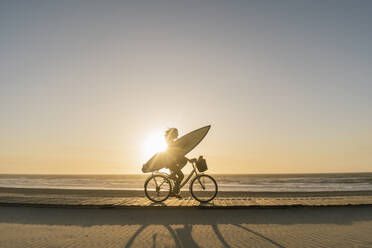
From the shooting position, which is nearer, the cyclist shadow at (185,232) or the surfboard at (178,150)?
the cyclist shadow at (185,232)

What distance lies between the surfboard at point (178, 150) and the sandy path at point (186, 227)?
1.78 metres

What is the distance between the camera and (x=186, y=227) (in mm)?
6934

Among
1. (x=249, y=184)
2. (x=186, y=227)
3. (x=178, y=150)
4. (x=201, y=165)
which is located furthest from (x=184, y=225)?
(x=249, y=184)

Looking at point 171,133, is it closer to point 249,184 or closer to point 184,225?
point 184,225

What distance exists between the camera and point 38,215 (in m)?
8.48

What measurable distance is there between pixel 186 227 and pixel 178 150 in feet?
10.6

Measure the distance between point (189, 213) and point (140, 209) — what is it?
1.60 m


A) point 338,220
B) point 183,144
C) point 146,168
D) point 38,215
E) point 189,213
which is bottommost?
point 338,220

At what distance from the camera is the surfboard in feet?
31.6

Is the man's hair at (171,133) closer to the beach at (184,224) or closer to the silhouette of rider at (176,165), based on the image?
the silhouette of rider at (176,165)

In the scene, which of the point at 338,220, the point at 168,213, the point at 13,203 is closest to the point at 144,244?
the point at 168,213

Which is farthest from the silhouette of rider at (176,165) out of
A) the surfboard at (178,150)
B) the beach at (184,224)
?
the beach at (184,224)

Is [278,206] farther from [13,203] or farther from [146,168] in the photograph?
[13,203]

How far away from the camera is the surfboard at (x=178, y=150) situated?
9625 mm
